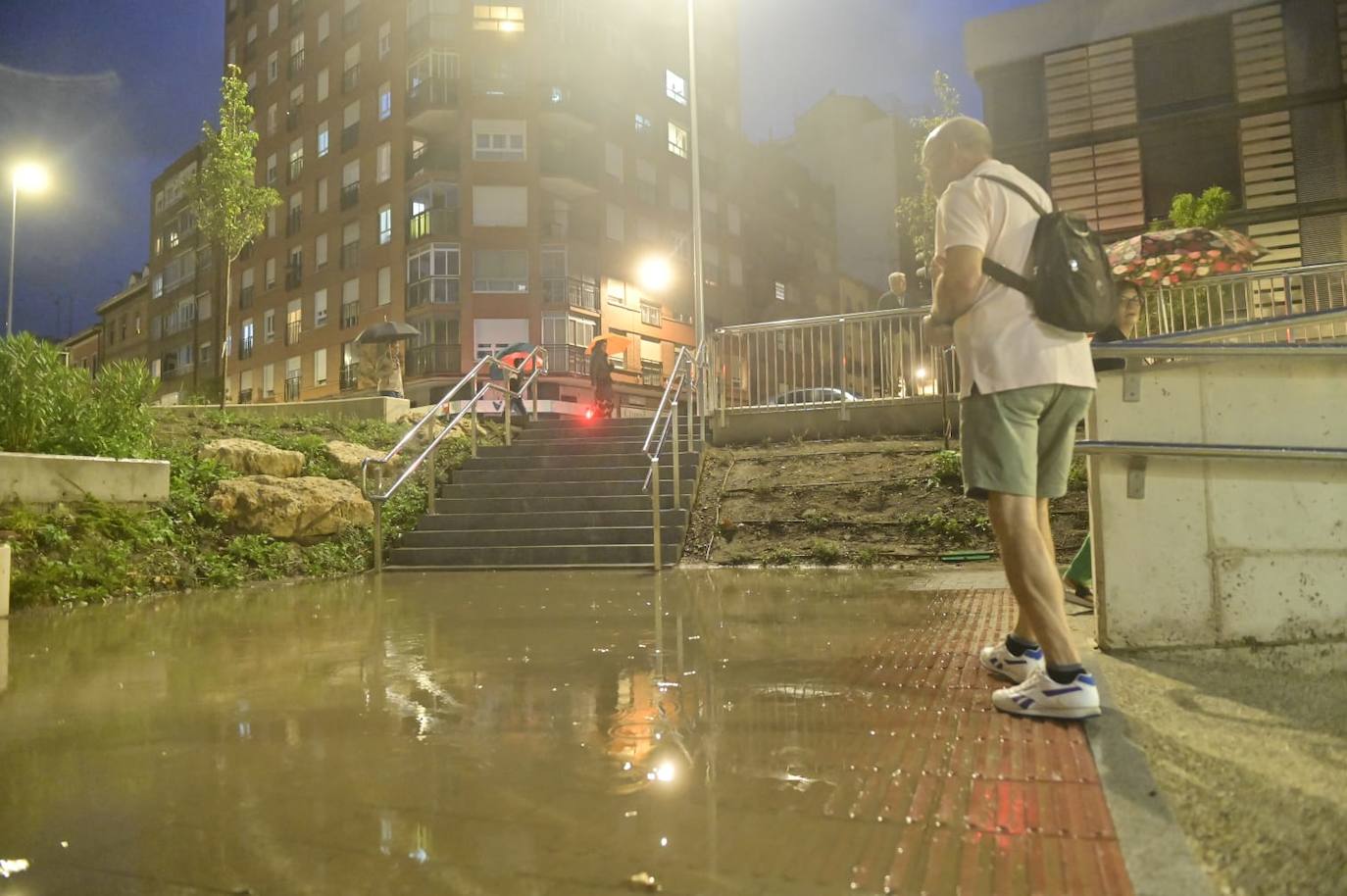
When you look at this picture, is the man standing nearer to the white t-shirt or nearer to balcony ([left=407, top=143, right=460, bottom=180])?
the white t-shirt

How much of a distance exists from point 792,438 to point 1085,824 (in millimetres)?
9459

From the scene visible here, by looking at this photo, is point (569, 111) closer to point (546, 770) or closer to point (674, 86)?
point (674, 86)

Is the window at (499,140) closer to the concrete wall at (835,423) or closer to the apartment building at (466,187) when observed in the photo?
the apartment building at (466,187)

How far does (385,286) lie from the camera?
36219mm

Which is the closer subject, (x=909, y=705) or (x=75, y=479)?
(x=909, y=705)

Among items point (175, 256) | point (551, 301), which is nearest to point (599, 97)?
point (551, 301)

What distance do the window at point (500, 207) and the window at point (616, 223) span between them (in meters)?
4.27

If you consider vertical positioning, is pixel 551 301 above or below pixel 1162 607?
above

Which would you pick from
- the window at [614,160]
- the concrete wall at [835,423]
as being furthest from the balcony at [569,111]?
the concrete wall at [835,423]

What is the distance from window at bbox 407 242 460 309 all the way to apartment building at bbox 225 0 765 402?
83 mm

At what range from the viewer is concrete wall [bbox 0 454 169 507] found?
635cm

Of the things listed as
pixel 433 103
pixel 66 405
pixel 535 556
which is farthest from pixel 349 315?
pixel 535 556

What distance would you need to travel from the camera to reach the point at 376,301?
36.5 m

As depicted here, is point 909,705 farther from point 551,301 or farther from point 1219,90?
point 551,301
